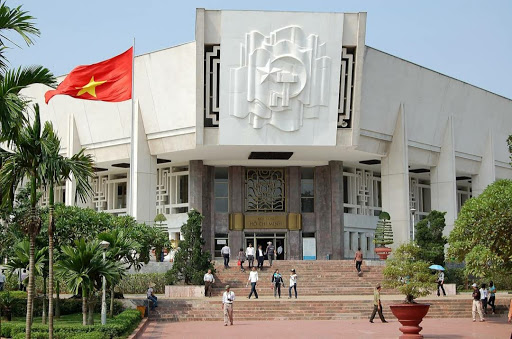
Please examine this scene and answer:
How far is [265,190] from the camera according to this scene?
43.6 metres

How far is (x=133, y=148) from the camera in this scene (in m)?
37.8

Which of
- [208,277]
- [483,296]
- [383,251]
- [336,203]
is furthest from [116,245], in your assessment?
[336,203]

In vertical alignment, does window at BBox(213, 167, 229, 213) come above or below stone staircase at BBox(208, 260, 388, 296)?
above

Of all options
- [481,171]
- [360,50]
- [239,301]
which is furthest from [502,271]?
[481,171]

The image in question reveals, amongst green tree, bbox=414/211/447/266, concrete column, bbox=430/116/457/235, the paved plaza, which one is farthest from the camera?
concrete column, bbox=430/116/457/235

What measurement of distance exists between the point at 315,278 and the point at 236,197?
1009 cm

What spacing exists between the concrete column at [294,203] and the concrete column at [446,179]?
26.8 feet

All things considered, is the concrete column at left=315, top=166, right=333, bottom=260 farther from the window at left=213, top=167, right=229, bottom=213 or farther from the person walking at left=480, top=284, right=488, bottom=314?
the person walking at left=480, top=284, right=488, bottom=314

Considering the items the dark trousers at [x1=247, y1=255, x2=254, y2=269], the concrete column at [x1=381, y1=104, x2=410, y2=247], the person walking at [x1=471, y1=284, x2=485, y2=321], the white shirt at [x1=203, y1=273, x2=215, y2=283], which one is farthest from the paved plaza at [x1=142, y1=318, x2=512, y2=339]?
the concrete column at [x1=381, y1=104, x2=410, y2=247]

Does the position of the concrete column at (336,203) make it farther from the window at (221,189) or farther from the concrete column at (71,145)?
the concrete column at (71,145)

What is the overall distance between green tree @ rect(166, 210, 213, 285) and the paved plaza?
566 cm

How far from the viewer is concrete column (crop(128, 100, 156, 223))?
126ft

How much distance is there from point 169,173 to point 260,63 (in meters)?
12.4

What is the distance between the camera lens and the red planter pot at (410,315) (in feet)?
61.0
